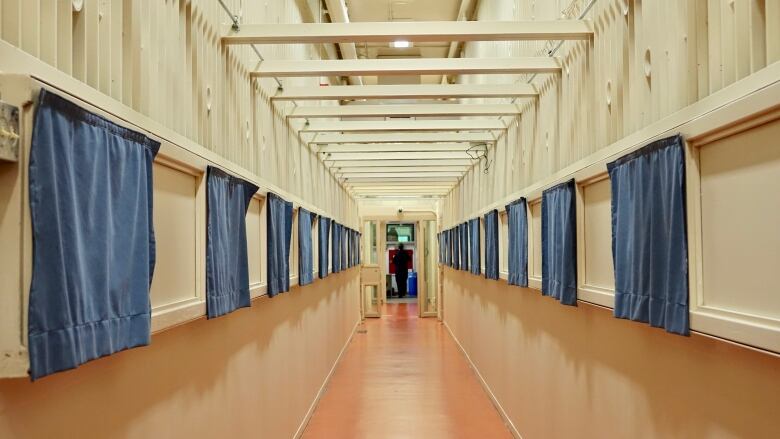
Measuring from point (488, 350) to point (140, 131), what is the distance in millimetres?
5688

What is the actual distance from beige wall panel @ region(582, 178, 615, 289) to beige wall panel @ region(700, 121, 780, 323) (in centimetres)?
93

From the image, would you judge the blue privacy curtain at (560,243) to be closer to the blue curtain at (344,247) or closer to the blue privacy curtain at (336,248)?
the blue privacy curtain at (336,248)

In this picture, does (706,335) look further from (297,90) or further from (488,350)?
(488,350)

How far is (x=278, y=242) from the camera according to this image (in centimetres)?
433

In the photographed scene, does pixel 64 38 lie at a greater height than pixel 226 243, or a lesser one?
greater

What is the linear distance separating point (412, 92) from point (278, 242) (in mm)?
1540

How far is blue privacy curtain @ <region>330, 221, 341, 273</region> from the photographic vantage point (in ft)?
26.5

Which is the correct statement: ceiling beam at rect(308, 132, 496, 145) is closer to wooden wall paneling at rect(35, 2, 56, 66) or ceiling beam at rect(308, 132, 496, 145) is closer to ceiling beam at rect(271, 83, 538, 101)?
ceiling beam at rect(271, 83, 538, 101)

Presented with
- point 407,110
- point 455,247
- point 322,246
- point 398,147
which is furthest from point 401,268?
point 407,110

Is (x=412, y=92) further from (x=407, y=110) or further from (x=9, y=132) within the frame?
(x=9, y=132)

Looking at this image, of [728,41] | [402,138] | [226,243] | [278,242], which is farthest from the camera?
[402,138]

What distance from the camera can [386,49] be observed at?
11.0 m

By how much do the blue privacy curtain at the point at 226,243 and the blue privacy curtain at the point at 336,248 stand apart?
4582 millimetres

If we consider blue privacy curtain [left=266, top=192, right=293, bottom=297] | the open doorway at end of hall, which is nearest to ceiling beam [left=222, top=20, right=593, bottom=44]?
blue privacy curtain [left=266, top=192, right=293, bottom=297]
